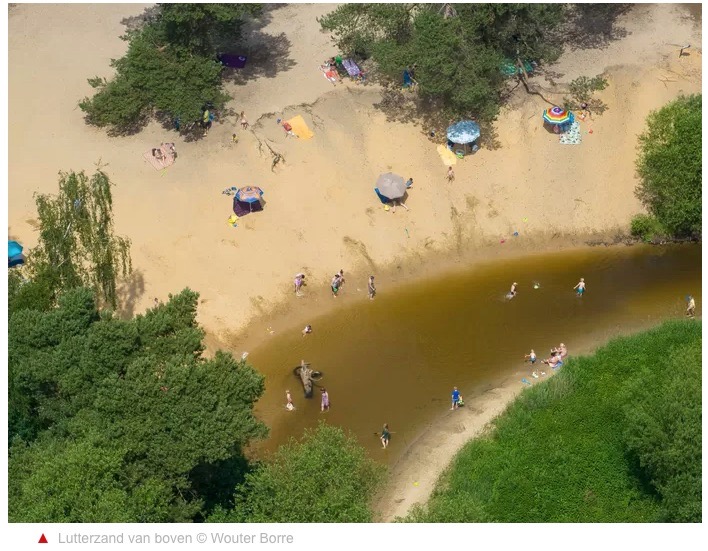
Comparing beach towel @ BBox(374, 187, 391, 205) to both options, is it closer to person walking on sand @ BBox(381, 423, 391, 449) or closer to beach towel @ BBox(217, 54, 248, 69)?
beach towel @ BBox(217, 54, 248, 69)

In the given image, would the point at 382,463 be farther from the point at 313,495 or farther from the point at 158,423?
the point at 158,423

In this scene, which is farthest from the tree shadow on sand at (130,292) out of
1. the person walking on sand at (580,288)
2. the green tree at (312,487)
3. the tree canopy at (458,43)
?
the person walking on sand at (580,288)

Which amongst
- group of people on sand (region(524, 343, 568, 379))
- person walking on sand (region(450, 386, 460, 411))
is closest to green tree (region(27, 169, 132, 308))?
person walking on sand (region(450, 386, 460, 411))

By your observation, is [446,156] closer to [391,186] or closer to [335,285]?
[391,186]

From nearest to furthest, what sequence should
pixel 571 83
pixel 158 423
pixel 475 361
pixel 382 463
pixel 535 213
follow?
1. pixel 158 423
2. pixel 382 463
3. pixel 475 361
4. pixel 535 213
5. pixel 571 83

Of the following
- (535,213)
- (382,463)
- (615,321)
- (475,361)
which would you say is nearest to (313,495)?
(382,463)

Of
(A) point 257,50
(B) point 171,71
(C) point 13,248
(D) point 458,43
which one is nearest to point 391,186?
(D) point 458,43
